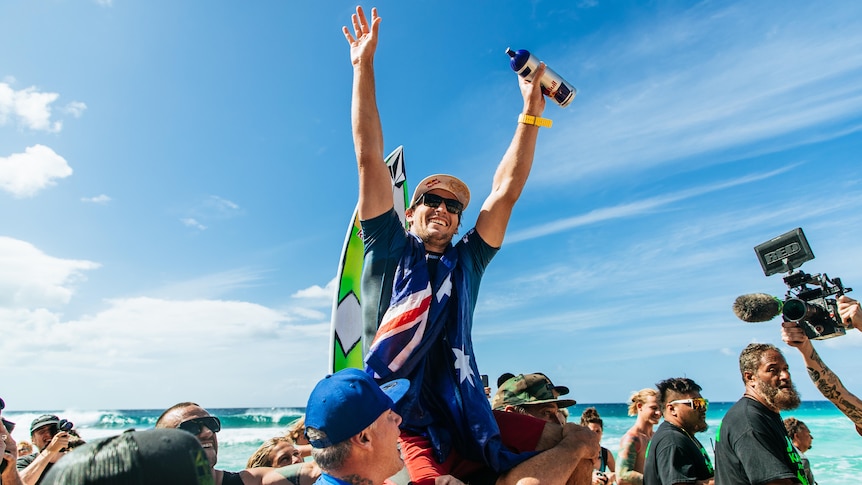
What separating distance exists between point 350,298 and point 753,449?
4660 mm

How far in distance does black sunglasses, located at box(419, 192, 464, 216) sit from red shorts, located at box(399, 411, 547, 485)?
96cm

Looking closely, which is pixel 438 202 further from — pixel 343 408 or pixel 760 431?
pixel 760 431

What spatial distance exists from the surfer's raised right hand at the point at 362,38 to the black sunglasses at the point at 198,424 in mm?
2086

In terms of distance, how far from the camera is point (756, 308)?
3.69 meters

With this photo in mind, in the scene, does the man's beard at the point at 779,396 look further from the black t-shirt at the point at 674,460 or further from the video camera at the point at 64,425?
the video camera at the point at 64,425

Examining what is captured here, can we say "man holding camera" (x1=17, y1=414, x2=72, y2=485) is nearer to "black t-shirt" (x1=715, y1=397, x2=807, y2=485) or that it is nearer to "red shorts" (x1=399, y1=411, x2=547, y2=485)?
"red shorts" (x1=399, y1=411, x2=547, y2=485)

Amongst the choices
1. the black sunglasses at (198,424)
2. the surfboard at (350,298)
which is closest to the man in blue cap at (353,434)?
the black sunglasses at (198,424)

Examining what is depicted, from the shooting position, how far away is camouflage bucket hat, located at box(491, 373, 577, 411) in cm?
309

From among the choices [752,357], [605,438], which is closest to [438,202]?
[752,357]

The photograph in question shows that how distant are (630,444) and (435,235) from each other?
577 cm

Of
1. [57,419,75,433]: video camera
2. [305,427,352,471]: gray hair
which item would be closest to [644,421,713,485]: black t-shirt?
[305,427,352,471]: gray hair

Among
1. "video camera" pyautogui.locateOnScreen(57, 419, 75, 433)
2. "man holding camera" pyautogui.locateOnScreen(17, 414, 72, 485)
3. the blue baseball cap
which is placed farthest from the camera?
"video camera" pyautogui.locateOnScreen(57, 419, 75, 433)

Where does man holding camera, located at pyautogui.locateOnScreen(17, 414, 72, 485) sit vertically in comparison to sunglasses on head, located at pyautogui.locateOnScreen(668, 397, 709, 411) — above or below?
above

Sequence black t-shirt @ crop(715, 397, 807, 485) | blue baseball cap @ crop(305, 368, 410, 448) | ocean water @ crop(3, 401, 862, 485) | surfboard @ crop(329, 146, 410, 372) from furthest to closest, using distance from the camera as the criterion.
→ ocean water @ crop(3, 401, 862, 485)
surfboard @ crop(329, 146, 410, 372)
black t-shirt @ crop(715, 397, 807, 485)
blue baseball cap @ crop(305, 368, 410, 448)
